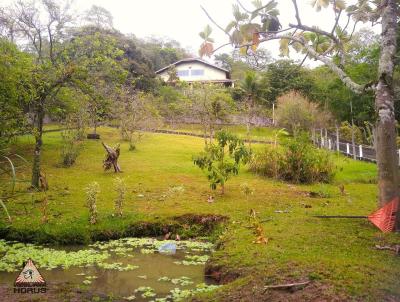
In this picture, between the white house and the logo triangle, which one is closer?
the logo triangle

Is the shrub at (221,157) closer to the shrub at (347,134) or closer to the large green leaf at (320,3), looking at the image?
the large green leaf at (320,3)

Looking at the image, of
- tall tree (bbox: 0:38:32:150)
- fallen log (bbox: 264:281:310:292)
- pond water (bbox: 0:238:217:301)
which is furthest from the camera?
tall tree (bbox: 0:38:32:150)

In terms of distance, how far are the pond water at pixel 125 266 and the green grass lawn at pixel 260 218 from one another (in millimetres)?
467

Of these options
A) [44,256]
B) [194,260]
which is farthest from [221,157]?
[44,256]

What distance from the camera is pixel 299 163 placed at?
14109 millimetres

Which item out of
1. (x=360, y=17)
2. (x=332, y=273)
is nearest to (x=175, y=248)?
(x=332, y=273)

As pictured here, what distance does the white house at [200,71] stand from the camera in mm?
47312

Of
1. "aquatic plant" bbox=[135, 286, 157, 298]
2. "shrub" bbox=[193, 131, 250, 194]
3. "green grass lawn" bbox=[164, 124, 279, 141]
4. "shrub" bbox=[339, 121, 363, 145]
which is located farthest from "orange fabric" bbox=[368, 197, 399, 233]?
"green grass lawn" bbox=[164, 124, 279, 141]

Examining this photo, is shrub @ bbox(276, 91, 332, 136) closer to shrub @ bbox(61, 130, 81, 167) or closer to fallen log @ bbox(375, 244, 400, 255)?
shrub @ bbox(61, 130, 81, 167)

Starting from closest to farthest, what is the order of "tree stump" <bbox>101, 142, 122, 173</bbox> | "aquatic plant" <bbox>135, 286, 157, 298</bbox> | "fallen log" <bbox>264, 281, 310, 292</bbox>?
"fallen log" <bbox>264, 281, 310, 292</bbox> < "aquatic plant" <bbox>135, 286, 157, 298</bbox> < "tree stump" <bbox>101, 142, 122, 173</bbox>

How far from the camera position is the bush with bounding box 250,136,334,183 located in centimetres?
1403

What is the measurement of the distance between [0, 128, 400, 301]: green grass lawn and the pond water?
47cm

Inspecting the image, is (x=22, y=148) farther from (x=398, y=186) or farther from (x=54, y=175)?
Result: (x=398, y=186)

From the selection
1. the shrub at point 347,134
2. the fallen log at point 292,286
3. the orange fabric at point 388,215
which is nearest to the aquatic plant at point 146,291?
the fallen log at point 292,286
